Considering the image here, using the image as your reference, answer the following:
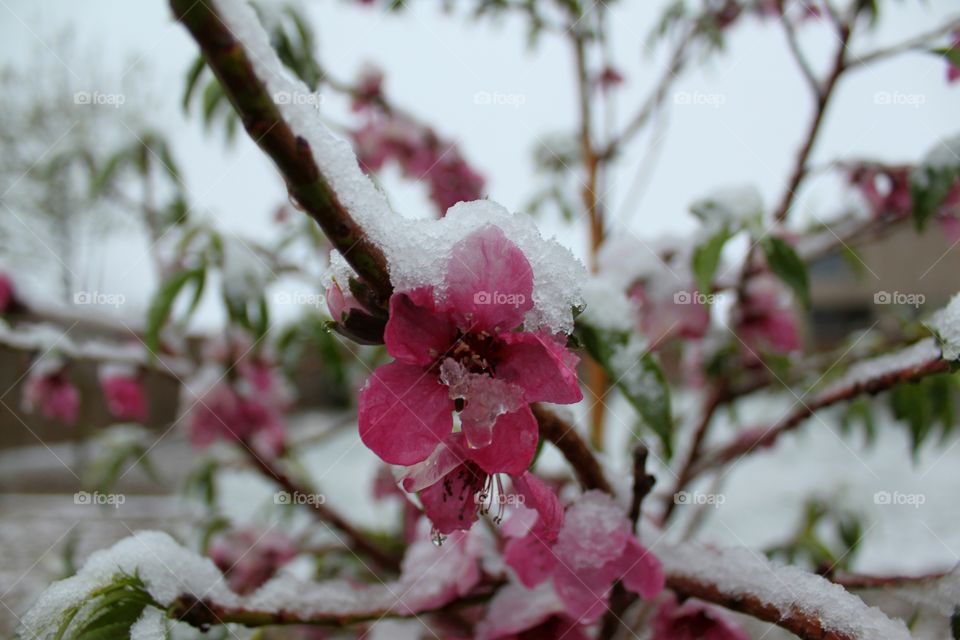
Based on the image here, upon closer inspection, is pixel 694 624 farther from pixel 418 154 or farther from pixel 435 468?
pixel 418 154

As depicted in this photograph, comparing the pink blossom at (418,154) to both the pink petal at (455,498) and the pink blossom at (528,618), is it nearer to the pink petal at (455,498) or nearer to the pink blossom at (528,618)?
the pink blossom at (528,618)

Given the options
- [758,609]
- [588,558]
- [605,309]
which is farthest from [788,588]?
[605,309]

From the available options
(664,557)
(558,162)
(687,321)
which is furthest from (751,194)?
(558,162)

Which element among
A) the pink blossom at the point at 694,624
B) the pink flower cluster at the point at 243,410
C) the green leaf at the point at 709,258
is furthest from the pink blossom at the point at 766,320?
the pink flower cluster at the point at 243,410

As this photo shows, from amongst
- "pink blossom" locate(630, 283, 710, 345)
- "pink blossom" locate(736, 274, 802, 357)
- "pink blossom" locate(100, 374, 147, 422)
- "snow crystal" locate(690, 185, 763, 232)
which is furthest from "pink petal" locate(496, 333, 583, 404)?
"pink blossom" locate(100, 374, 147, 422)

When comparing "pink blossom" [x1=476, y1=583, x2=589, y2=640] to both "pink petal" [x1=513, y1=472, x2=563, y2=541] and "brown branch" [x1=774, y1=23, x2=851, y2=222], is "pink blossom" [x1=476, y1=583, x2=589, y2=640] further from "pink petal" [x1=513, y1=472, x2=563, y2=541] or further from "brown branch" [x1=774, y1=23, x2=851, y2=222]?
"brown branch" [x1=774, y1=23, x2=851, y2=222]

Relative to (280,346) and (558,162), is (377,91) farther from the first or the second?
(280,346)

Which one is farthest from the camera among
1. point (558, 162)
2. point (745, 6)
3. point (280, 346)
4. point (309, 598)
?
point (558, 162)
